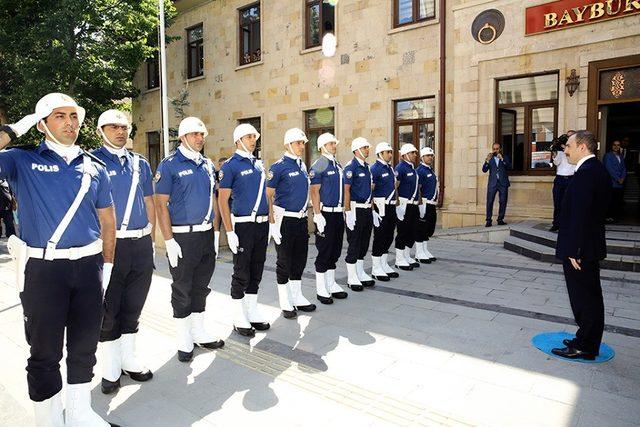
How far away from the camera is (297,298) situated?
6.07m

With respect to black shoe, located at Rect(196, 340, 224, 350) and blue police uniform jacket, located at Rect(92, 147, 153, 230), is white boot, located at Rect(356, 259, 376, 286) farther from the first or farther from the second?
blue police uniform jacket, located at Rect(92, 147, 153, 230)

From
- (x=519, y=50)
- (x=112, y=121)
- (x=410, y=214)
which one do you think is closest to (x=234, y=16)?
(x=519, y=50)

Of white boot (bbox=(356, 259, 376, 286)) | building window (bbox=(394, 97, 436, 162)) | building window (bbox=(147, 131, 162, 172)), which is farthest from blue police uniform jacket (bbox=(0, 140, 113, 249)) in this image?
building window (bbox=(147, 131, 162, 172))

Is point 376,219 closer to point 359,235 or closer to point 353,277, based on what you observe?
point 359,235

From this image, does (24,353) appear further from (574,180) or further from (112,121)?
(574,180)

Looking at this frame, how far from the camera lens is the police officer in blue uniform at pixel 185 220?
4410mm

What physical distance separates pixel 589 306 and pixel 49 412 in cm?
449

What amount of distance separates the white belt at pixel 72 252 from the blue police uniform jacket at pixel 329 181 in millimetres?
3710

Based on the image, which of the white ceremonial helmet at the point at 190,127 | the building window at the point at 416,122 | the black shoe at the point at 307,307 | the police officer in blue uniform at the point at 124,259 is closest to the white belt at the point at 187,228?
the police officer in blue uniform at the point at 124,259

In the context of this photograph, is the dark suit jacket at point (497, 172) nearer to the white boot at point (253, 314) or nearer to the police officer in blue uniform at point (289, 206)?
the police officer in blue uniform at point (289, 206)

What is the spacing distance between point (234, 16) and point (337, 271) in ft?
44.1

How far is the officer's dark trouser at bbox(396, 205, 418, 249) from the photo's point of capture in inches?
336

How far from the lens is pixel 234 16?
17984 mm

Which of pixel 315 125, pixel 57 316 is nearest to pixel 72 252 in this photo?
pixel 57 316
